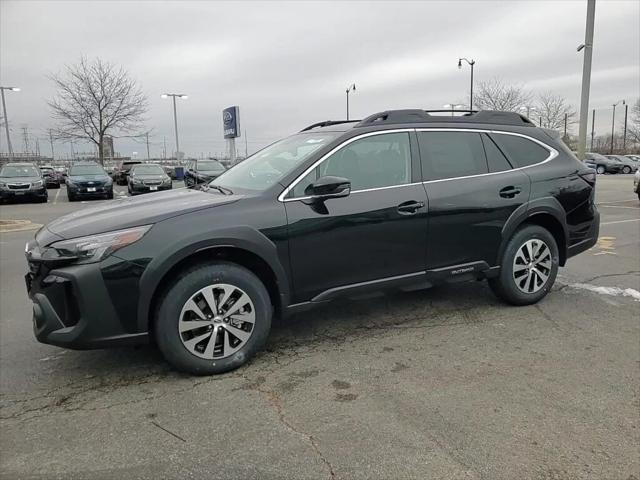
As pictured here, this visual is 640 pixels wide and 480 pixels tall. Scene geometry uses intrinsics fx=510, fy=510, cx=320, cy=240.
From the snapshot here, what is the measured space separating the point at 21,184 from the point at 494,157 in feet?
61.5

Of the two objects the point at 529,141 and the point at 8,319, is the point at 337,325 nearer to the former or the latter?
the point at 529,141

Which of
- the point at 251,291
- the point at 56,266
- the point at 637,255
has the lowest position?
the point at 637,255

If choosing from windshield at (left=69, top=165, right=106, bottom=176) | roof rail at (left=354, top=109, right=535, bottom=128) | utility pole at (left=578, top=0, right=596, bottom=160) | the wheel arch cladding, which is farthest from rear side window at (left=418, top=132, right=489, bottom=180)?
windshield at (left=69, top=165, right=106, bottom=176)

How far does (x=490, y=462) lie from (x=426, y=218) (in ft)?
6.76

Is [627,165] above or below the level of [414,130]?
below

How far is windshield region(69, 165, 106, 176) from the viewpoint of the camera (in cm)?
2034

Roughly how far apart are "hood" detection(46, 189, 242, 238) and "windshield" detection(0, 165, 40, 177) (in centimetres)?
1825

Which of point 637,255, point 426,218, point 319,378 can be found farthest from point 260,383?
point 637,255

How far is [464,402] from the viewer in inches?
121

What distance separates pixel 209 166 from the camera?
22.6m

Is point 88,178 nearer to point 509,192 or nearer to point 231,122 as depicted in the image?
point 231,122

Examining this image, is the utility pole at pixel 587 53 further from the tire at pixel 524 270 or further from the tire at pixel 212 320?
the tire at pixel 212 320

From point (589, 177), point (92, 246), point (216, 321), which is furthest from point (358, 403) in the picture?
point (589, 177)

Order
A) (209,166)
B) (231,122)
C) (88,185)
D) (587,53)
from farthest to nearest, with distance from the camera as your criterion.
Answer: (231,122) → (209,166) → (88,185) → (587,53)
